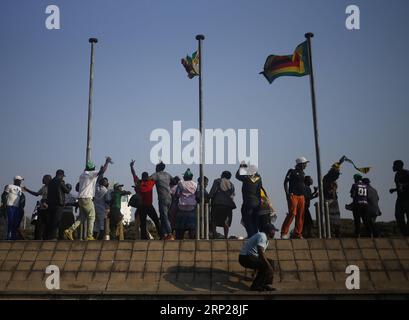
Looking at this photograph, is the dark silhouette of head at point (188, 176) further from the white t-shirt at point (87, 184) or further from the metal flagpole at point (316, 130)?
the metal flagpole at point (316, 130)

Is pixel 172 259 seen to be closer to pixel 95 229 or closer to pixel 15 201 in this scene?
pixel 95 229

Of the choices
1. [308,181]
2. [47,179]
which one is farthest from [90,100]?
[308,181]

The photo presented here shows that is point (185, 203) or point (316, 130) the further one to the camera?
point (316, 130)

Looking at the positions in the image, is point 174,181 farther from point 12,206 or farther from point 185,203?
point 12,206

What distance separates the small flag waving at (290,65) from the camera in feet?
45.9

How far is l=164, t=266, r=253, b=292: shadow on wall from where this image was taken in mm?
9141

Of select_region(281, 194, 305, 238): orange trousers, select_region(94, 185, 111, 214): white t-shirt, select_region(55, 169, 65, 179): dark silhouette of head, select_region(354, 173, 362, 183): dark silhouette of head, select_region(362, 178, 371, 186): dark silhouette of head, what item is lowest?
select_region(281, 194, 305, 238): orange trousers

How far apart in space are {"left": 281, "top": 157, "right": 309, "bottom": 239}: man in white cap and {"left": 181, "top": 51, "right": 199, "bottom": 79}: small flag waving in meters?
4.63

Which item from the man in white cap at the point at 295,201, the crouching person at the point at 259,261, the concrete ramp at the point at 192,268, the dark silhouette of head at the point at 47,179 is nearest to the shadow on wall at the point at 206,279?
the concrete ramp at the point at 192,268

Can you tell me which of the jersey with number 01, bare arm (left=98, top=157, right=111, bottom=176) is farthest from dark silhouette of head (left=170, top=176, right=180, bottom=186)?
the jersey with number 01

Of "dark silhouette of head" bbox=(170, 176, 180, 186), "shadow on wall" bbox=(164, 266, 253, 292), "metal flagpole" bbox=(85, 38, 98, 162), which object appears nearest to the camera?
"shadow on wall" bbox=(164, 266, 253, 292)

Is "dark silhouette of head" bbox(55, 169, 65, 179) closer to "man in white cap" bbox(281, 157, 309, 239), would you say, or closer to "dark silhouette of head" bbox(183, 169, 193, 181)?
"dark silhouette of head" bbox(183, 169, 193, 181)

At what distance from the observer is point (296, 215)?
37.0ft

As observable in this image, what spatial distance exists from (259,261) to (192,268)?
1.36 m
